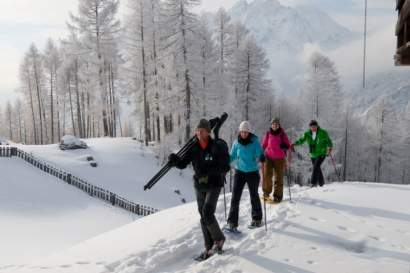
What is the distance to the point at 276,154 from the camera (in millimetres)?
9484

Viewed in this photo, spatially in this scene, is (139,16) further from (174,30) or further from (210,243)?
(210,243)

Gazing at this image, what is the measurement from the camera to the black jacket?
641 centimetres

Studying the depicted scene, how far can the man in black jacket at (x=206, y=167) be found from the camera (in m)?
6.42

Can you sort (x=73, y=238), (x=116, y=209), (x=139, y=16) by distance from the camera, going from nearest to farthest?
(x=73, y=238)
(x=116, y=209)
(x=139, y=16)

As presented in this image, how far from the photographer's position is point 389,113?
46.7m

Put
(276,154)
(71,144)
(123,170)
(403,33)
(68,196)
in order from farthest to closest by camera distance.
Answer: (71,144)
(123,170)
(68,196)
(276,154)
(403,33)

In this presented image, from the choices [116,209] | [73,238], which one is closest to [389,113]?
[116,209]

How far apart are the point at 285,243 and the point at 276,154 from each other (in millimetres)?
2963

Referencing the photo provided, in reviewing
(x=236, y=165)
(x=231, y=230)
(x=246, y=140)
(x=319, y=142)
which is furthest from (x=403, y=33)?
(x=319, y=142)

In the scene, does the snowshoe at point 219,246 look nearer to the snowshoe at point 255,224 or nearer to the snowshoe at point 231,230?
the snowshoe at point 231,230

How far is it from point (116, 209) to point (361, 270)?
672 inches

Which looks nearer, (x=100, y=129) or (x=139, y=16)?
(x=139, y=16)

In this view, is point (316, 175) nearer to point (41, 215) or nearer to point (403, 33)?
point (403, 33)

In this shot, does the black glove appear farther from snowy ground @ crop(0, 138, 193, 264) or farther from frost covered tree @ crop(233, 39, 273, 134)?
frost covered tree @ crop(233, 39, 273, 134)
